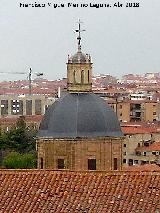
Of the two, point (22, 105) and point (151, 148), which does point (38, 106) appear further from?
point (151, 148)

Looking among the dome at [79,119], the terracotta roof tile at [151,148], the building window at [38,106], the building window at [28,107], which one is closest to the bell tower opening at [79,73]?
the dome at [79,119]

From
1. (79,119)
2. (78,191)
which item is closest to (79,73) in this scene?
(79,119)

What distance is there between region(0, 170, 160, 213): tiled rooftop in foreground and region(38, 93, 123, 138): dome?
8.69 metres

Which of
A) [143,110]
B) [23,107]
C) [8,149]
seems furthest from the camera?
[23,107]

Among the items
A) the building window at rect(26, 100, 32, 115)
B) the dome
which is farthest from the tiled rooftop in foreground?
the building window at rect(26, 100, 32, 115)

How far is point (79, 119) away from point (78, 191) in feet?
31.1

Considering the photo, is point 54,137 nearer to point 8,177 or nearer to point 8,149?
point 8,177

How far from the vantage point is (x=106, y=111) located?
23.3 m

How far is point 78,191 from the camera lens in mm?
13367

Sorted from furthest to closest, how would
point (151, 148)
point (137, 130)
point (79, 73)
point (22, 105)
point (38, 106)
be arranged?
point (38, 106) → point (22, 105) → point (137, 130) → point (151, 148) → point (79, 73)

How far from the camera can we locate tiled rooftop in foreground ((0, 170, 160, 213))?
13.0 m

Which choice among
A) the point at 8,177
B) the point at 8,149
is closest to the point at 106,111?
the point at 8,177

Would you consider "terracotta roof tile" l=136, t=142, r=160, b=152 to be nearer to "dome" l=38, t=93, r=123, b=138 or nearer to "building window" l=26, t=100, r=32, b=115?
"dome" l=38, t=93, r=123, b=138

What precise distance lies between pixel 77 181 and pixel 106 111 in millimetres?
9793
